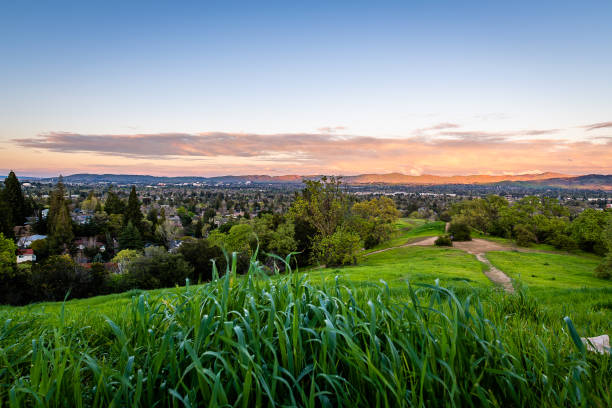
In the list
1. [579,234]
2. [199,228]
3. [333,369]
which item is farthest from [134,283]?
[199,228]

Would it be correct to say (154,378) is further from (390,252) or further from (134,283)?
(390,252)

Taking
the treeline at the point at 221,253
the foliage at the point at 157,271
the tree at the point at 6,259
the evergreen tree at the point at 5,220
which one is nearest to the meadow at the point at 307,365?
the treeline at the point at 221,253

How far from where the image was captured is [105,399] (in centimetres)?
183

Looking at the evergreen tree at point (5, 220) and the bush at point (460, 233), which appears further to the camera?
the evergreen tree at point (5, 220)

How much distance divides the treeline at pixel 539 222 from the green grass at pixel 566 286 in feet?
9.38

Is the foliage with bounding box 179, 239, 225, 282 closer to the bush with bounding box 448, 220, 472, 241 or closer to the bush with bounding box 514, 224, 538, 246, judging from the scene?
the bush with bounding box 448, 220, 472, 241

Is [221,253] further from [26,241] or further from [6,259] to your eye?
[26,241]

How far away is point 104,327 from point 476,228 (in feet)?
178

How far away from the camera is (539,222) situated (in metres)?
38.5

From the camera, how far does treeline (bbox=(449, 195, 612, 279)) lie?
33344 millimetres

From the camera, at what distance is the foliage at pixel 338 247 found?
27969 millimetres

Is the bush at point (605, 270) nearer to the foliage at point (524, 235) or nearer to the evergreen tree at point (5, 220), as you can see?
the foliage at point (524, 235)

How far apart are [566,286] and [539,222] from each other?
97.0 ft

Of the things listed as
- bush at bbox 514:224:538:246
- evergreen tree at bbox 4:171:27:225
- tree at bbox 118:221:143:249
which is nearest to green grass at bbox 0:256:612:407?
bush at bbox 514:224:538:246
